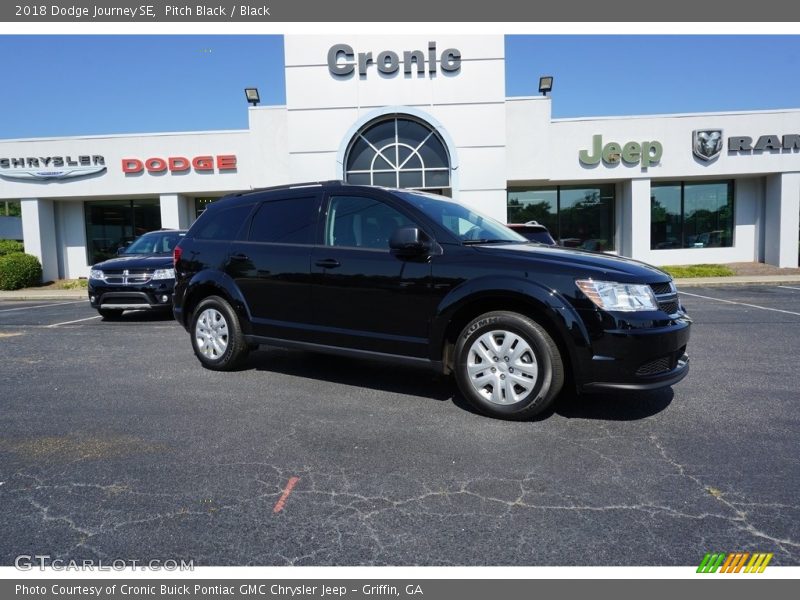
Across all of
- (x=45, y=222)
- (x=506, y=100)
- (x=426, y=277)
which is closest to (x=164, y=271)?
(x=426, y=277)

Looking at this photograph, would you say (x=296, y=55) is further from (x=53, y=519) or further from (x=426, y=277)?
(x=53, y=519)

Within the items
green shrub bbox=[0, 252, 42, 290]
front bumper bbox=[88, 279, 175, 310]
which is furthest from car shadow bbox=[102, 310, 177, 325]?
green shrub bbox=[0, 252, 42, 290]

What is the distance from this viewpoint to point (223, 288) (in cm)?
579

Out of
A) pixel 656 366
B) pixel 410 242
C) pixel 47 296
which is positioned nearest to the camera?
pixel 656 366

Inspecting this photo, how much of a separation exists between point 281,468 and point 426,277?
1.89m

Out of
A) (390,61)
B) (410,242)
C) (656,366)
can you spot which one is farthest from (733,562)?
(390,61)

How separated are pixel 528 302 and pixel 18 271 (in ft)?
69.9

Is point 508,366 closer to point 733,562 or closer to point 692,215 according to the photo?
point 733,562

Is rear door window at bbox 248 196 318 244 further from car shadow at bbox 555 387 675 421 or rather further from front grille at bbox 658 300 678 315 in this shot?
front grille at bbox 658 300 678 315

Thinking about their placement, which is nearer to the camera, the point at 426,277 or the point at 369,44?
the point at 426,277

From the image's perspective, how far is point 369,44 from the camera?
17.4 m

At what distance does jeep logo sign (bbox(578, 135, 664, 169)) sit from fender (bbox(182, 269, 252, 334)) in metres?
16.3

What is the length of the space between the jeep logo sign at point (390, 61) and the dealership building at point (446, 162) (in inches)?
1.8

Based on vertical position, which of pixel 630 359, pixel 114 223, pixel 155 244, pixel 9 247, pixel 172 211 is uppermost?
pixel 172 211
